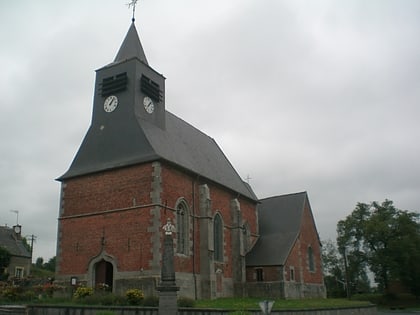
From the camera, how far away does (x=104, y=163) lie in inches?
1017

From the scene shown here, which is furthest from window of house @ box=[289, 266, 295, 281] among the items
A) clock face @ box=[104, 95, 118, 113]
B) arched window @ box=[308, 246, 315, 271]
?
clock face @ box=[104, 95, 118, 113]

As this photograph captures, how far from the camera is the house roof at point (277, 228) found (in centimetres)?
3170

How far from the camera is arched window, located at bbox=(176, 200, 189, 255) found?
993 inches

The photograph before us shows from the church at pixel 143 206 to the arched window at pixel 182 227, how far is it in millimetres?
58

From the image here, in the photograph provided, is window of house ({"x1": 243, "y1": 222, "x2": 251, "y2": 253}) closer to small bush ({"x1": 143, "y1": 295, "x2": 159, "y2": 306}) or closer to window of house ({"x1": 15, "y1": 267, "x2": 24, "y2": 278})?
small bush ({"x1": 143, "y1": 295, "x2": 159, "y2": 306})

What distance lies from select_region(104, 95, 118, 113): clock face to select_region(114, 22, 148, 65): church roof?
113 inches

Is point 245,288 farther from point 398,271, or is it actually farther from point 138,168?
point 398,271

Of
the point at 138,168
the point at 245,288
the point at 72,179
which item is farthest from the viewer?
the point at 245,288

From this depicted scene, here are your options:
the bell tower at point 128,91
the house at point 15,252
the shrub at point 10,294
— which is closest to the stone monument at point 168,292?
the shrub at point 10,294

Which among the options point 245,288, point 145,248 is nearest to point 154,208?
point 145,248

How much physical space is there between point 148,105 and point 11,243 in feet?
97.8

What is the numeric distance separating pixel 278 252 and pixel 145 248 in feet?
40.7

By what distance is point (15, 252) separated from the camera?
47.2 meters

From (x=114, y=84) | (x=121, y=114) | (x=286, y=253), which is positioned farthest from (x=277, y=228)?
(x=114, y=84)
